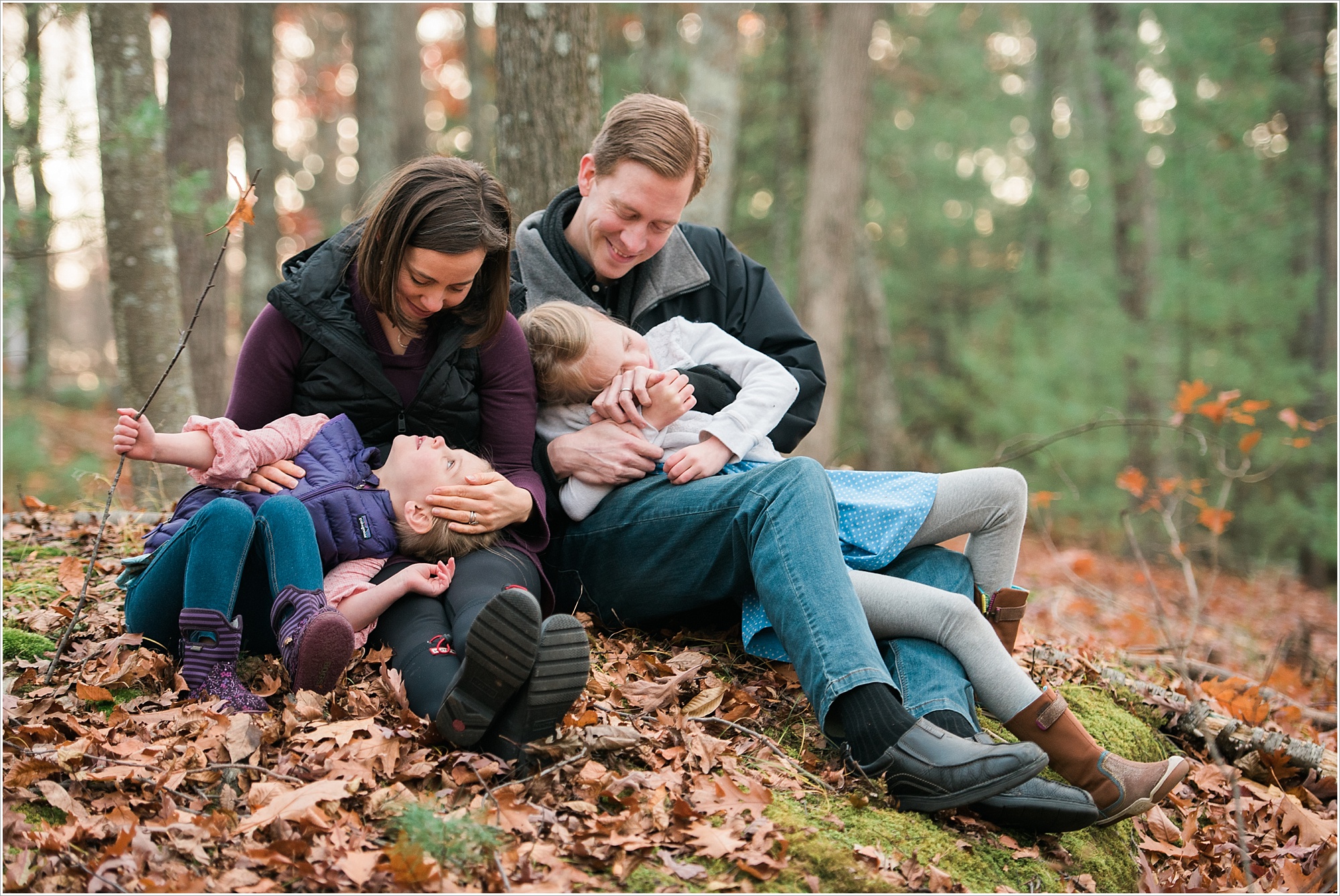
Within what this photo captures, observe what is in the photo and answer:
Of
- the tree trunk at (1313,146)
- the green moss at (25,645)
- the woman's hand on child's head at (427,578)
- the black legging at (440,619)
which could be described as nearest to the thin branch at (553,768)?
the black legging at (440,619)

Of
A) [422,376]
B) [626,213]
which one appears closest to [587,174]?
[626,213]

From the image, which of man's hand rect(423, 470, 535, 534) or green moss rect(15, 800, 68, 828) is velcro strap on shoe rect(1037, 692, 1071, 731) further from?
green moss rect(15, 800, 68, 828)

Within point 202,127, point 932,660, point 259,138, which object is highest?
point 259,138

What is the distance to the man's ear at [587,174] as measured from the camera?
3.52 metres

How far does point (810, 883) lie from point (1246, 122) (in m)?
11.6

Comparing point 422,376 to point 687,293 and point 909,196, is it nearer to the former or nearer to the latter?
point 687,293

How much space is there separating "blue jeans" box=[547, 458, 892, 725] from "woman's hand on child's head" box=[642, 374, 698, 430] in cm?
20

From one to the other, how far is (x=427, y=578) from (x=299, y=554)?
373mm

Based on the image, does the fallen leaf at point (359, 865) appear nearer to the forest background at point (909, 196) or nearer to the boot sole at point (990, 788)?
the boot sole at point (990, 788)

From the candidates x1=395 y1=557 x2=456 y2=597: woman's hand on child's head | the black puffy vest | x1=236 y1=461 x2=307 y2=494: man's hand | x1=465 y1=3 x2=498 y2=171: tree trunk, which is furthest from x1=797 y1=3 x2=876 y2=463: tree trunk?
x1=236 y1=461 x2=307 y2=494: man's hand

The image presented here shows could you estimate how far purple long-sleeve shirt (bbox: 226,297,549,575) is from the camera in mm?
2936

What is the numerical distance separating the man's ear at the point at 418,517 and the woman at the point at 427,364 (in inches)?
2.3

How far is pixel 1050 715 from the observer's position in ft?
9.05

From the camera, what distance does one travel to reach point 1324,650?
732 cm
